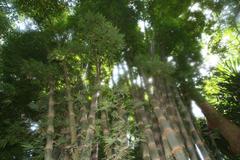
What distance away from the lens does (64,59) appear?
20.1 feet

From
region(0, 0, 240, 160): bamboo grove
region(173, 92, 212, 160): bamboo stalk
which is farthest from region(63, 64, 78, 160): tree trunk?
region(173, 92, 212, 160): bamboo stalk

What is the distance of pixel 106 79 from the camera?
7305mm

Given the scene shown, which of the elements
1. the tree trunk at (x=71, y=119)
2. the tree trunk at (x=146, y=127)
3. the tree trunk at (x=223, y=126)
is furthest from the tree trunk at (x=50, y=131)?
the tree trunk at (x=223, y=126)

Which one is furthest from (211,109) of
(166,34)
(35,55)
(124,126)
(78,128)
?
(35,55)

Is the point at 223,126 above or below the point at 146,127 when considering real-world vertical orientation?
above

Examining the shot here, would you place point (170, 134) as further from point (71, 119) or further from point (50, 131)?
point (50, 131)

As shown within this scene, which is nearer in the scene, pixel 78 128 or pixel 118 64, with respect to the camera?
pixel 78 128

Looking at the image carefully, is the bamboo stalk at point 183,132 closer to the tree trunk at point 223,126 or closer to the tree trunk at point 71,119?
the tree trunk at point 223,126

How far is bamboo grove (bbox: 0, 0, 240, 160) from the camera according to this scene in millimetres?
5074

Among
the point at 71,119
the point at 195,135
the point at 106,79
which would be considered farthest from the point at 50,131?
the point at 195,135

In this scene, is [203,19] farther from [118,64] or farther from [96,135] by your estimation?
[96,135]

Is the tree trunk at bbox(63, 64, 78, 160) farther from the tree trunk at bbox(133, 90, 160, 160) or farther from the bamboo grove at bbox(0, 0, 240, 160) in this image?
the tree trunk at bbox(133, 90, 160, 160)

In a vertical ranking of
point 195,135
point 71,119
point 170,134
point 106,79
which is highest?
point 106,79

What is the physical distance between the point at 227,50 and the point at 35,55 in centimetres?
599
